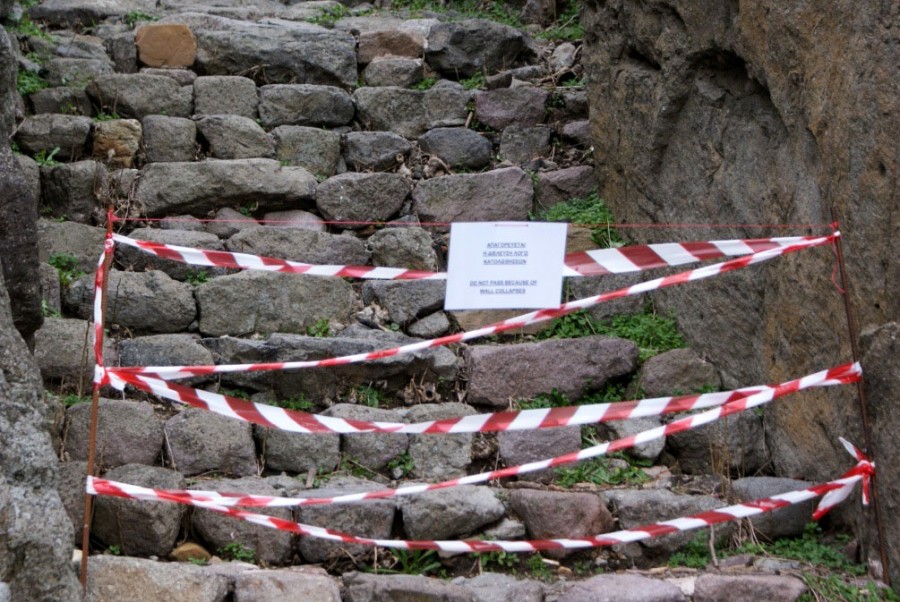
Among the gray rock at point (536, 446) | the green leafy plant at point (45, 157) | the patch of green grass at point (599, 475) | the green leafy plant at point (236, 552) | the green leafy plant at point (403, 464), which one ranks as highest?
the green leafy plant at point (45, 157)

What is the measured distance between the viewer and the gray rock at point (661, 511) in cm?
389

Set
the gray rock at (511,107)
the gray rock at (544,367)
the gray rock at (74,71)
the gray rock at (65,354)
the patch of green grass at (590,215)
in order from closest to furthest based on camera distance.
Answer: the gray rock at (65,354), the gray rock at (544,367), the patch of green grass at (590,215), the gray rock at (74,71), the gray rock at (511,107)

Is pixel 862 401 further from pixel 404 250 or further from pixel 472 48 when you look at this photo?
pixel 472 48

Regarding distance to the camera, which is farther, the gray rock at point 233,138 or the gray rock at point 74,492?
the gray rock at point 233,138

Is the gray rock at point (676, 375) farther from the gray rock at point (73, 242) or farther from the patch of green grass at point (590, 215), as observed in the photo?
the gray rock at point (73, 242)

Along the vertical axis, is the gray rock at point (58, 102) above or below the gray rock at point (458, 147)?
above

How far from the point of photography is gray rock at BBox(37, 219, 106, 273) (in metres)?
5.07

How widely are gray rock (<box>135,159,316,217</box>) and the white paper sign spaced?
229 cm

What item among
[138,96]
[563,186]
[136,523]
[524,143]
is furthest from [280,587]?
[138,96]

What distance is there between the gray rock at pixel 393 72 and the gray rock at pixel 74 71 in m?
1.68

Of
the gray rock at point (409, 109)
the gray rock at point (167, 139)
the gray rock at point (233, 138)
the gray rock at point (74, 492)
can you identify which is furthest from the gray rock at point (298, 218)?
the gray rock at point (74, 492)

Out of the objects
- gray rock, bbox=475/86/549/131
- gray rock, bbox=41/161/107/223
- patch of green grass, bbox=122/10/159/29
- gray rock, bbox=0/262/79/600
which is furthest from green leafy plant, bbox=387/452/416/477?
patch of green grass, bbox=122/10/159/29

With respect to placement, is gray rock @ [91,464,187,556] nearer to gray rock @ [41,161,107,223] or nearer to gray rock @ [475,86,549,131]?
gray rock @ [41,161,107,223]

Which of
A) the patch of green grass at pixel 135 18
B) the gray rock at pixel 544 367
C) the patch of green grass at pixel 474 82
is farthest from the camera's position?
the patch of green grass at pixel 135 18
